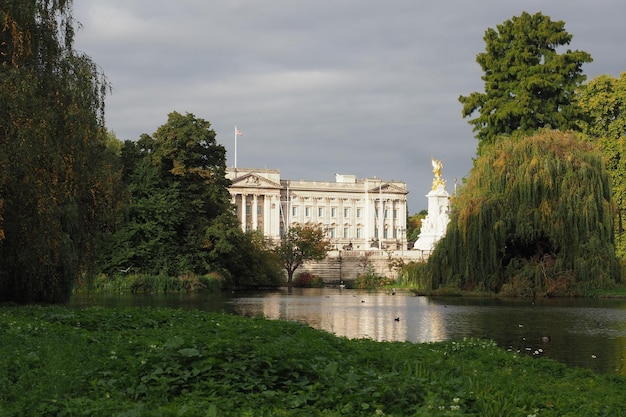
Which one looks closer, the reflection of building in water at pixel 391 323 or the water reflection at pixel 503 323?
the water reflection at pixel 503 323

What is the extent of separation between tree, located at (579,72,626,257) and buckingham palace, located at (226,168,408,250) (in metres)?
64.2

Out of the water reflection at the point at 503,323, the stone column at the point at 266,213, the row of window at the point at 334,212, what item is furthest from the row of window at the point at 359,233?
the water reflection at the point at 503,323

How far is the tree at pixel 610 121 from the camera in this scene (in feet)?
165

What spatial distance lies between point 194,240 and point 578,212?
76.3 ft

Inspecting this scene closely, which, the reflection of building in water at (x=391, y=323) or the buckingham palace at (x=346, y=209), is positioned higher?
the buckingham palace at (x=346, y=209)

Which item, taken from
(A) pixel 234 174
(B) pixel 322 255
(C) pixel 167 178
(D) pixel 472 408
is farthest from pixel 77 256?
(A) pixel 234 174

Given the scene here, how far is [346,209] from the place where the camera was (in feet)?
399

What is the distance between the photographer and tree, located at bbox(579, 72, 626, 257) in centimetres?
5038

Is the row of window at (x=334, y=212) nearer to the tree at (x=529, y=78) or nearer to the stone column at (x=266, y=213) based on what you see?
the stone column at (x=266, y=213)

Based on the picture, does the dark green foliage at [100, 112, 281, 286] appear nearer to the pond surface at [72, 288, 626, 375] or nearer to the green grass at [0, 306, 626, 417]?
the pond surface at [72, 288, 626, 375]

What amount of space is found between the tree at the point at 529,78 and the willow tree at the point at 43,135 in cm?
2950

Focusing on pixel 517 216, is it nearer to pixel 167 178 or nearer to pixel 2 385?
pixel 167 178

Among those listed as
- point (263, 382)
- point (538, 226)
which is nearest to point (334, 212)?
point (538, 226)

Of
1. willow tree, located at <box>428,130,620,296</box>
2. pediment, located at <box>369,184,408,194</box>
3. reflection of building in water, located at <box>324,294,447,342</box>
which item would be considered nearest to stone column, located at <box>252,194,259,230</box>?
pediment, located at <box>369,184,408,194</box>
